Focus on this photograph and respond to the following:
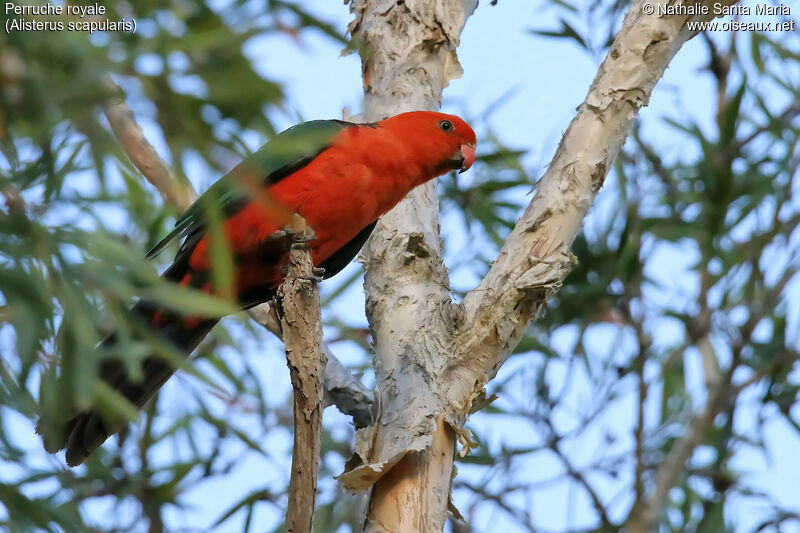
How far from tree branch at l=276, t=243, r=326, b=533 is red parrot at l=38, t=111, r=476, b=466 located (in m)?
0.70

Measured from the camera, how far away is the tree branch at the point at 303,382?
220cm

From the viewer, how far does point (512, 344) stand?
2.81m

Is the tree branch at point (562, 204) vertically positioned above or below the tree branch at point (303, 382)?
above

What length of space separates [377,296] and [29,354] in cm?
148

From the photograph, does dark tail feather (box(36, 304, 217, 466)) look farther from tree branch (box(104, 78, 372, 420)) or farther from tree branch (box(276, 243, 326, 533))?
tree branch (box(276, 243, 326, 533))

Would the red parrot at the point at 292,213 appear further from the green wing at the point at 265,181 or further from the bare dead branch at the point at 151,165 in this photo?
the bare dead branch at the point at 151,165

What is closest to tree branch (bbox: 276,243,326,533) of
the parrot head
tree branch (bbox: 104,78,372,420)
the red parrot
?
tree branch (bbox: 104,78,372,420)

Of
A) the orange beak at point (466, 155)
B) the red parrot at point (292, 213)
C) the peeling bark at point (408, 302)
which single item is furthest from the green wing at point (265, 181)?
the orange beak at point (466, 155)

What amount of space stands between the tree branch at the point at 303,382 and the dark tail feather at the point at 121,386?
62 cm

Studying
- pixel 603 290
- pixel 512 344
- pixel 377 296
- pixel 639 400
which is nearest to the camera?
pixel 512 344

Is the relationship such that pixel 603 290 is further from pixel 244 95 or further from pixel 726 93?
pixel 244 95

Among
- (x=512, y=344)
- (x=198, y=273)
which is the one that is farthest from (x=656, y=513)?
(x=198, y=273)

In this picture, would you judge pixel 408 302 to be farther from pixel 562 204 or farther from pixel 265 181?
pixel 265 181

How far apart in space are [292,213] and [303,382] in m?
0.97
